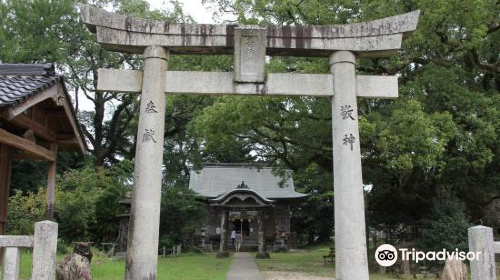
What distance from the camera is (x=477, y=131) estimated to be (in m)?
13.5

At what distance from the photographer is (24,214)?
1617 cm

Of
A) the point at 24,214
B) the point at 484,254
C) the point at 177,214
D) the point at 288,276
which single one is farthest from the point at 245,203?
the point at 484,254

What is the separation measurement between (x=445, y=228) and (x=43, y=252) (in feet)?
43.5

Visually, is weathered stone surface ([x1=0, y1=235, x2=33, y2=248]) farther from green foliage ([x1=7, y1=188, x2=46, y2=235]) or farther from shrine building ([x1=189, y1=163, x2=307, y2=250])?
shrine building ([x1=189, y1=163, x2=307, y2=250])

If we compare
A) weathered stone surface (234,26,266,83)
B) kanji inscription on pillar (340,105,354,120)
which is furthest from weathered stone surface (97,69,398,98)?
kanji inscription on pillar (340,105,354,120)

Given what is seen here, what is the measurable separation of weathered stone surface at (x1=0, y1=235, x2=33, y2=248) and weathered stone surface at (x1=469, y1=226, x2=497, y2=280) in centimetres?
658

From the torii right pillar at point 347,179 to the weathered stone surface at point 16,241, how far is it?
5.15 m

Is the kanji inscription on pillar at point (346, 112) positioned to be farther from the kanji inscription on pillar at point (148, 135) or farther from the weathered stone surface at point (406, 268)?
the weathered stone surface at point (406, 268)

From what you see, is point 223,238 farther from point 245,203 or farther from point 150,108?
point 150,108

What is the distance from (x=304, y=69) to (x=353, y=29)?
5540 mm

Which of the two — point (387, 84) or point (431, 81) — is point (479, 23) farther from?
point (387, 84)

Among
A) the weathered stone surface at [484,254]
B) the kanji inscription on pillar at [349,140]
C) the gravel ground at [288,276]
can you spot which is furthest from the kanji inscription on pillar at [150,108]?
the gravel ground at [288,276]

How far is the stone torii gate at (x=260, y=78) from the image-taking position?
815cm

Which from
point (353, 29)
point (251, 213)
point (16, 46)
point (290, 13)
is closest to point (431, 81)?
point (290, 13)
